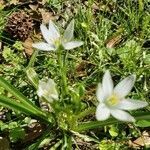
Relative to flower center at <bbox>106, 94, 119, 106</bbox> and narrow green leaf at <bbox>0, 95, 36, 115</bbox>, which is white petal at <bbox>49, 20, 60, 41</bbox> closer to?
narrow green leaf at <bbox>0, 95, 36, 115</bbox>

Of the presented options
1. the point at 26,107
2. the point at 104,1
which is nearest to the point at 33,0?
the point at 104,1

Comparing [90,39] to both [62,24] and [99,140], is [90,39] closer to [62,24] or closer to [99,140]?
[62,24]

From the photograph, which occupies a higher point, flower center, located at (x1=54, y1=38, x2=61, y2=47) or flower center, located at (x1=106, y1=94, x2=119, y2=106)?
flower center, located at (x1=54, y1=38, x2=61, y2=47)

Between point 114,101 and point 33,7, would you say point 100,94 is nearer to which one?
point 114,101

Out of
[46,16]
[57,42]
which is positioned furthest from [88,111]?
[46,16]

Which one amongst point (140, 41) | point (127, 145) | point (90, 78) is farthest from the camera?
point (140, 41)

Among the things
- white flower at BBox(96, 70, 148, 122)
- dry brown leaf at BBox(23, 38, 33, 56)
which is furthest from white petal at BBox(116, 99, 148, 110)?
dry brown leaf at BBox(23, 38, 33, 56)

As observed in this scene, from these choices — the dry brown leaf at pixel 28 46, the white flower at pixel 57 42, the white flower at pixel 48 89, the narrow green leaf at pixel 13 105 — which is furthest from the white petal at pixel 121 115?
the dry brown leaf at pixel 28 46
